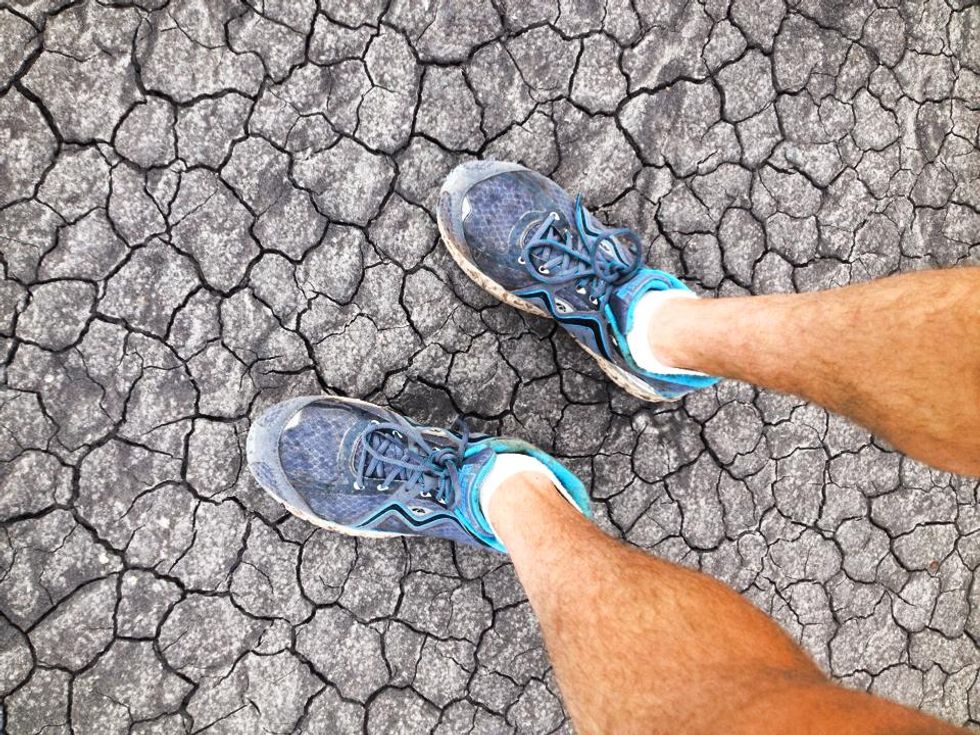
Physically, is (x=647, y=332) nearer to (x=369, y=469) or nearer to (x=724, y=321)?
(x=724, y=321)

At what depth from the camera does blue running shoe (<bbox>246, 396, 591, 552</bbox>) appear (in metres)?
1.48

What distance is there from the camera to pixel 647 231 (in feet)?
5.53

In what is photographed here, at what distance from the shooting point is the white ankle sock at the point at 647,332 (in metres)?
1.46

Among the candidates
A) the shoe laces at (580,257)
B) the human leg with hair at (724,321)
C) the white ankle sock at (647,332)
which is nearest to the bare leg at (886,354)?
the human leg with hair at (724,321)

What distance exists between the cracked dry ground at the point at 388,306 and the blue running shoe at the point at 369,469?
83 mm

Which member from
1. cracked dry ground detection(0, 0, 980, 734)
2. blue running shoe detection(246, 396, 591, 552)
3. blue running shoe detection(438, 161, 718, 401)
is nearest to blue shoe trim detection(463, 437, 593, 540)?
blue running shoe detection(246, 396, 591, 552)

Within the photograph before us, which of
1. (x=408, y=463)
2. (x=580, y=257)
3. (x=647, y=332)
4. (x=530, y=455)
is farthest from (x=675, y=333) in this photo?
(x=408, y=463)

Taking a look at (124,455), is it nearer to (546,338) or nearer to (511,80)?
(546,338)

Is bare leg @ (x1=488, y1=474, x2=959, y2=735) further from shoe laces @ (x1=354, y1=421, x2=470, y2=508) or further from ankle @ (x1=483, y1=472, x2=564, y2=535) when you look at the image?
shoe laces @ (x1=354, y1=421, x2=470, y2=508)

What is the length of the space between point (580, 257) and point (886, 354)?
0.64m

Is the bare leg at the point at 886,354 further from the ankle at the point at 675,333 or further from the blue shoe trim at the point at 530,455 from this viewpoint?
the blue shoe trim at the point at 530,455

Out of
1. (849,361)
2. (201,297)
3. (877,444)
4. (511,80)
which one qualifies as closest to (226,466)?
(201,297)

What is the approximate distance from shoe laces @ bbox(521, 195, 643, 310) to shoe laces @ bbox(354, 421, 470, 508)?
39 cm

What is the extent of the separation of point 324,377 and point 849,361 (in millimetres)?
1015
